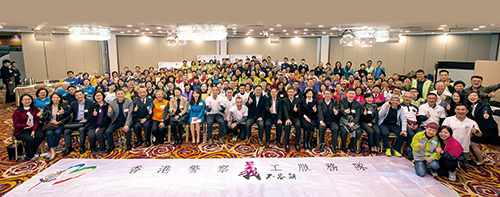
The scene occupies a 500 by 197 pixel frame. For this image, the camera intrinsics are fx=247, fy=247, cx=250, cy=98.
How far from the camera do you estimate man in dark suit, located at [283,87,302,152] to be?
204 inches

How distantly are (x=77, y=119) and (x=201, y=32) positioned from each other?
3744mm

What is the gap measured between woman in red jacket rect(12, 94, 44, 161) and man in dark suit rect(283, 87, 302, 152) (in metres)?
4.78

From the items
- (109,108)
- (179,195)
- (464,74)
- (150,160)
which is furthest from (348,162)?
(464,74)

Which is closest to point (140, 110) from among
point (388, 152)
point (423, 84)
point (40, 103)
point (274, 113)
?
point (40, 103)

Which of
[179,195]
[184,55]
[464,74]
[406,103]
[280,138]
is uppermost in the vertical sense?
[184,55]

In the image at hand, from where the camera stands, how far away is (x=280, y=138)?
17.5ft

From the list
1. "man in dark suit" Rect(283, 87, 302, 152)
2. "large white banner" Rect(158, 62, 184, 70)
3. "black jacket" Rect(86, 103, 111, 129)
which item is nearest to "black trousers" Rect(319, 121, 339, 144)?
"man in dark suit" Rect(283, 87, 302, 152)

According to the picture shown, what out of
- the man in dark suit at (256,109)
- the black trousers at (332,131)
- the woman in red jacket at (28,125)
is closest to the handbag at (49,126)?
the woman in red jacket at (28,125)

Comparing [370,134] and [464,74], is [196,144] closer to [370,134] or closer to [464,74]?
[370,134]

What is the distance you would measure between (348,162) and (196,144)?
3104 millimetres

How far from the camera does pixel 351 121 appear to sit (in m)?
5.05

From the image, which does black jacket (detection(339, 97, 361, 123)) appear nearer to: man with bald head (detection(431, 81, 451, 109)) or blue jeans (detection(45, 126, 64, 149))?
man with bald head (detection(431, 81, 451, 109))

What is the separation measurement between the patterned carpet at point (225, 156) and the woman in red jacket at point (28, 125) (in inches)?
12.0

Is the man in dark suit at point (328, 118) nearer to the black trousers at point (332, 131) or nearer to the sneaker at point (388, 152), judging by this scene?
the black trousers at point (332, 131)
